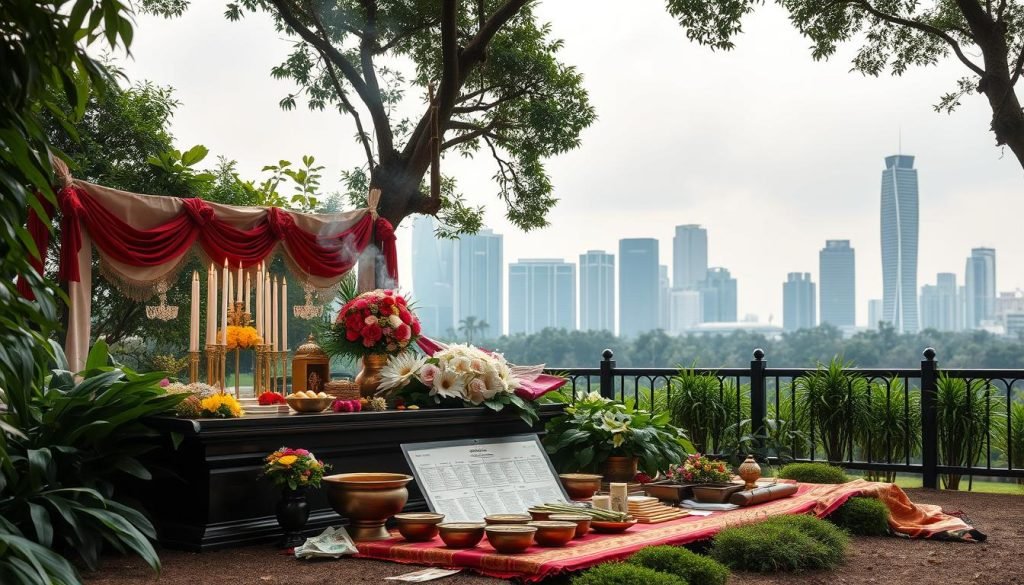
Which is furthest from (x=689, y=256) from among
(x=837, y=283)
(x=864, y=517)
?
(x=864, y=517)

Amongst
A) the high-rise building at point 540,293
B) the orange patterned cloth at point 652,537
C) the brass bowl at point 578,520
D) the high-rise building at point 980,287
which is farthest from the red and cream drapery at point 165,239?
the high-rise building at point 540,293

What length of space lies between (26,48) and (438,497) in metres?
3.80

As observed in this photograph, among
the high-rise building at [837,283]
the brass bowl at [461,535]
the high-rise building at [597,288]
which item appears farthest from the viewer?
the high-rise building at [837,283]

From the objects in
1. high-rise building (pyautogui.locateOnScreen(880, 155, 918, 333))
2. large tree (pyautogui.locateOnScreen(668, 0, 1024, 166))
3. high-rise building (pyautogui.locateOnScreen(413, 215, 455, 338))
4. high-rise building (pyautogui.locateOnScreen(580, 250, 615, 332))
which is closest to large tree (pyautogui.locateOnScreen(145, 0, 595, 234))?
large tree (pyautogui.locateOnScreen(668, 0, 1024, 166))

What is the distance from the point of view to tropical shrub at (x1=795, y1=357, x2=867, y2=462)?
27.3 ft

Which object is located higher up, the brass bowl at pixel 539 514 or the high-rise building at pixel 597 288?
the high-rise building at pixel 597 288

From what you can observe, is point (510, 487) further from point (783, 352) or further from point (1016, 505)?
point (783, 352)

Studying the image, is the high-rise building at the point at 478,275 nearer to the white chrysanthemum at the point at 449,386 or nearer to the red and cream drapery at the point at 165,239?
the red and cream drapery at the point at 165,239

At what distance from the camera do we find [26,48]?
172 centimetres

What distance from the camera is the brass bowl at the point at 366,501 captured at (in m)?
4.79

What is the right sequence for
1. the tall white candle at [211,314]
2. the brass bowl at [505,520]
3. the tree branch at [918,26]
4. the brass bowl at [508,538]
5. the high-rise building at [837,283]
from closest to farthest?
the brass bowl at [508,538] → the brass bowl at [505,520] → the tall white candle at [211,314] → the tree branch at [918,26] → the high-rise building at [837,283]

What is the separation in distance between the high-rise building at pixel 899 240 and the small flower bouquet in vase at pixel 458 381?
124 feet

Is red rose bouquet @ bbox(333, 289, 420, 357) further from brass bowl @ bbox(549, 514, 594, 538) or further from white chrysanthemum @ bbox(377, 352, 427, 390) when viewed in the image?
brass bowl @ bbox(549, 514, 594, 538)

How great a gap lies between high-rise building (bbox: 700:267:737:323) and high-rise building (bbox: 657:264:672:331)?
1.84 m
